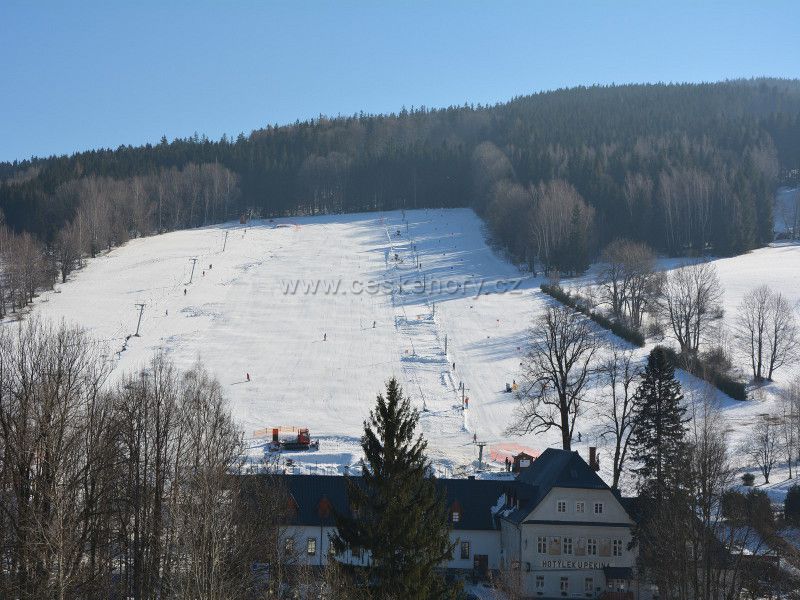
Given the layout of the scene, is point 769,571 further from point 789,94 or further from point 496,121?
point 789,94

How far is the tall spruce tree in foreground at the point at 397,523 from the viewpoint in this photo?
20844 millimetres

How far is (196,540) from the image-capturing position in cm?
2181

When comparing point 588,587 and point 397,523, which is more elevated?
point 397,523

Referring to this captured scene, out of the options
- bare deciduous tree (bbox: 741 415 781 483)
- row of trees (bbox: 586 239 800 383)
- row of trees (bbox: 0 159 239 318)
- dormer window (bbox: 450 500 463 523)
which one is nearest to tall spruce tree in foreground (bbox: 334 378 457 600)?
dormer window (bbox: 450 500 463 523)

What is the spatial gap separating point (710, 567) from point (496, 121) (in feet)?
553

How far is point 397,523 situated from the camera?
21.1 meters

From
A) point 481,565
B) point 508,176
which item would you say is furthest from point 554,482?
point 508,176

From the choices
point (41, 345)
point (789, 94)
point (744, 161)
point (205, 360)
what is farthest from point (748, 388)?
point (789, 94)

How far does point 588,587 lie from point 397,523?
1904cm

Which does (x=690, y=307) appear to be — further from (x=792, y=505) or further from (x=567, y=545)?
(x=567, y=545)

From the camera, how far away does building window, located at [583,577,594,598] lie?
36625 millimetres

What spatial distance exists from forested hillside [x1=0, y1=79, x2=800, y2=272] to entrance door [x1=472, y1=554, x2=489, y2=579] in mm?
65735

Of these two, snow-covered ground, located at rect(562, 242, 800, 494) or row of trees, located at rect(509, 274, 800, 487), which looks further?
row of trees, located at rect(509, 274, 800, 487)

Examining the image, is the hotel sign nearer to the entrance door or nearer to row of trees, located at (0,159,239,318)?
the entrance door
